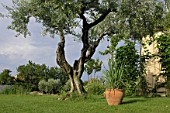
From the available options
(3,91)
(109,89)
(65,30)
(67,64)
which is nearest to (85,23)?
(65,30)

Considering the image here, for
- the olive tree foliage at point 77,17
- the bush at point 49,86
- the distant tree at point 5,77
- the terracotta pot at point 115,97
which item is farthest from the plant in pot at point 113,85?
the distant tree at point 5,77

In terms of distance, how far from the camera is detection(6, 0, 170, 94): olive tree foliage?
12688mm

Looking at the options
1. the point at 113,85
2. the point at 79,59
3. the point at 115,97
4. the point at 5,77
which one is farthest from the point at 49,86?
the point at 115,97

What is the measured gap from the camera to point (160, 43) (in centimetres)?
1616

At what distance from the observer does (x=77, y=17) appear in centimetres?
1409

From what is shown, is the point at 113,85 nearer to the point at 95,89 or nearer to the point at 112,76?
the point at 112,76

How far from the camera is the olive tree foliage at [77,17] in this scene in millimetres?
12688

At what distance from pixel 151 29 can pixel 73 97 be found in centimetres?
474

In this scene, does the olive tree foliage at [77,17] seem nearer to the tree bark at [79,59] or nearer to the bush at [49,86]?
the tree bark at [79,59]

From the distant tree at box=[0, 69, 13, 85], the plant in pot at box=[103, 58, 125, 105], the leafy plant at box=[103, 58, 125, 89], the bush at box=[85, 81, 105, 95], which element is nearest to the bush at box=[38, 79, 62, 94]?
the distant tree at box=[0, 69, 13, 85]

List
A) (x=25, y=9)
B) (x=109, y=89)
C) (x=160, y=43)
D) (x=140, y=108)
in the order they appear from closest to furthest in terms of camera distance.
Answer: (x=140, y=108), (x=109, y=89), (x=25, y=9), (x=160, y=43)

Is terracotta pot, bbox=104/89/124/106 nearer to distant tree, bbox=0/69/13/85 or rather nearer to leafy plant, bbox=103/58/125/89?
leafy plant, bbox=103/58/125/89

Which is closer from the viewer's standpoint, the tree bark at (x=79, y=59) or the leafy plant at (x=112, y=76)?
the leafy plant at (x=112, y=76)

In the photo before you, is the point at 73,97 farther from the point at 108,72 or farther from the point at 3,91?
the point at 3,91
